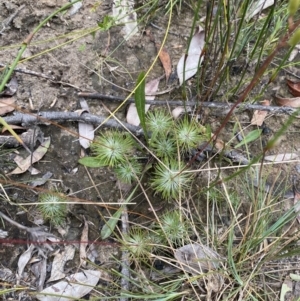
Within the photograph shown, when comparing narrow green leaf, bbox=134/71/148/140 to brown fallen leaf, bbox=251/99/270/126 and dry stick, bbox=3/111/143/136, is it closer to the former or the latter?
dry stick, bbox=3/111/143/136

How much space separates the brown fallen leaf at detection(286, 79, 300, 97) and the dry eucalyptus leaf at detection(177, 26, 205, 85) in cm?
40

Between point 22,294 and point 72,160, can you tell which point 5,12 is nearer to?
point 72,160

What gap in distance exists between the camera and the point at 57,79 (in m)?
1.72

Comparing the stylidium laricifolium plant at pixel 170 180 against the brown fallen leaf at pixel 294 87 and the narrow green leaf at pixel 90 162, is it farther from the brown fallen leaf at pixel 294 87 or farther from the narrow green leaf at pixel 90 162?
the brown fallen leaf at pixel 294 87

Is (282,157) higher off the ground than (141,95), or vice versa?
(141,95)

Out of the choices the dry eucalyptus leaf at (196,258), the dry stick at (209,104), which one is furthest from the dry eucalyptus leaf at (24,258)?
the dry stick at (209,104)

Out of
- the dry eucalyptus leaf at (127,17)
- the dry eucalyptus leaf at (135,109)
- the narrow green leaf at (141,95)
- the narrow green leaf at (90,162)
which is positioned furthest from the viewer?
the dry eucalyptus leaf at (127,17)

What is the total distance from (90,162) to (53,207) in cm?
22

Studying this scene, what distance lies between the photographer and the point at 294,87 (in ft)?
5.83

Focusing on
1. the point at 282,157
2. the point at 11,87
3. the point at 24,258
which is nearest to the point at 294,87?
the point at 282,157

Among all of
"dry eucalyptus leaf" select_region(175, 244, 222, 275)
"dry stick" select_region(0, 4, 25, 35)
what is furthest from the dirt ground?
"dry eucalyptus leaf" select_region(175, 244, 222, 275)

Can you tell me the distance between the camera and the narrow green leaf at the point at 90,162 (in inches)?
62.0

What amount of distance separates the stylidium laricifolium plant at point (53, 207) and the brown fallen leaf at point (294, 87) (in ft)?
3.52

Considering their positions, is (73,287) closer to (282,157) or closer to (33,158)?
(33,158)
